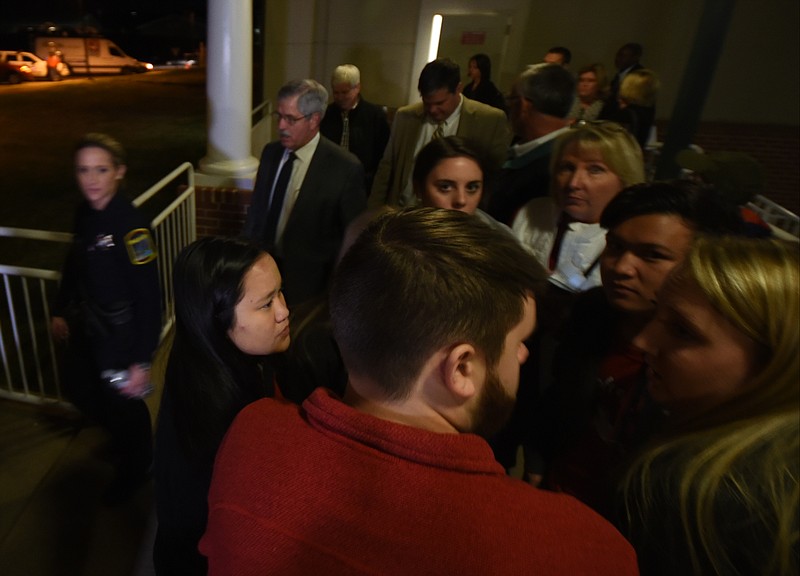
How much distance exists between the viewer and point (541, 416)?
199 centimetres

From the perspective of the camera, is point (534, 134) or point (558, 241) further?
point (534, 134)

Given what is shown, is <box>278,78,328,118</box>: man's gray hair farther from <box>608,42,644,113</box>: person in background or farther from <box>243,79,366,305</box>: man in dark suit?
<box>608,42,644,113</box>: person in background

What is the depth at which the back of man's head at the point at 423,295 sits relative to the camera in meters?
0.93

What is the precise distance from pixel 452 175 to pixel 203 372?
1.39m

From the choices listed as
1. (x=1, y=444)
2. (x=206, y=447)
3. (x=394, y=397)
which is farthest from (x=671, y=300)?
(x=1, y=444)

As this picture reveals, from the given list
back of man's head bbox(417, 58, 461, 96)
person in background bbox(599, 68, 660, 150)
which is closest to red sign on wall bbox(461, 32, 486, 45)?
person in background bbox(599, 68, 660, 150)

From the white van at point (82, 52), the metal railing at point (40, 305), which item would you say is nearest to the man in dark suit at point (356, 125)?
the metal railing at point (40, 305)

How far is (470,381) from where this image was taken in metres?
0.94

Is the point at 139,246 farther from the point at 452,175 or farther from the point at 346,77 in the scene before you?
the point at 346,77

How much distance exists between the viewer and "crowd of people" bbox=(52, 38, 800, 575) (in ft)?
2.59

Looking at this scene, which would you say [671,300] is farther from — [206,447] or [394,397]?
[206,447]

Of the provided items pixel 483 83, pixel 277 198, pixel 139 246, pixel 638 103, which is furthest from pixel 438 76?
pixel 638 103

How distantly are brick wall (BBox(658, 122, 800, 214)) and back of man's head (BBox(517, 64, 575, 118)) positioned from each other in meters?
6.34

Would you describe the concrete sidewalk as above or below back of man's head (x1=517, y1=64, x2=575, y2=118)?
below
